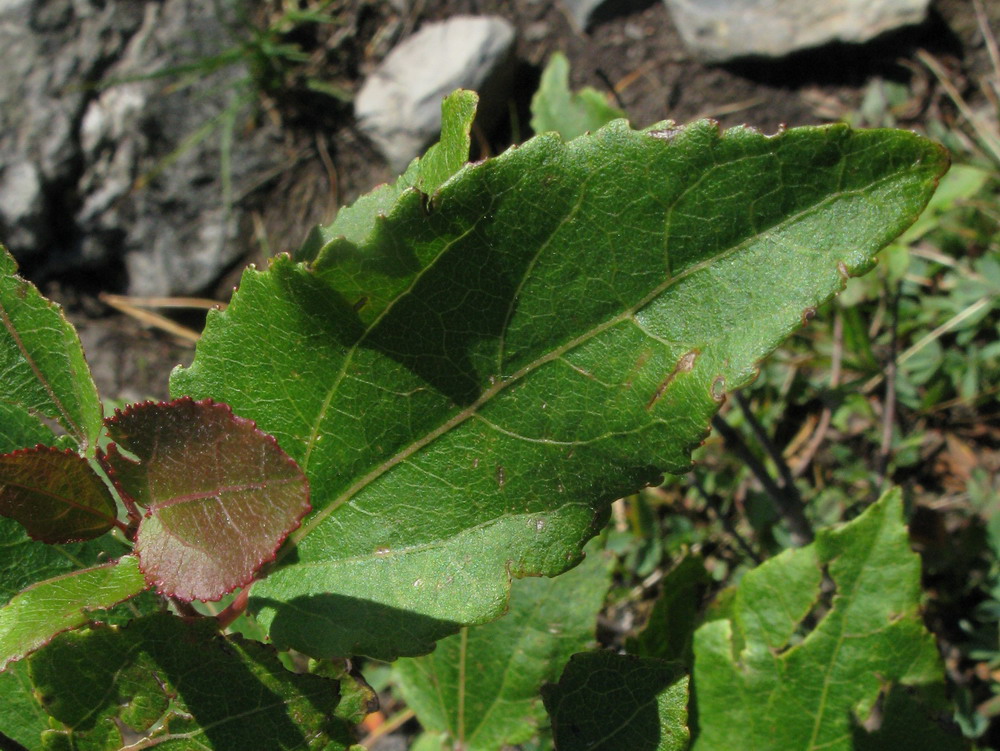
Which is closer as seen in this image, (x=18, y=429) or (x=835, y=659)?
(x=18, y=429)

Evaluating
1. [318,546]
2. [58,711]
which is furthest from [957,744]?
[58,711]

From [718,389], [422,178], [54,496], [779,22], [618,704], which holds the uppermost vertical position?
[422,178]

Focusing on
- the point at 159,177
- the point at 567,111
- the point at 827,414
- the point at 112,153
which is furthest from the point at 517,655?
the point at 112,153

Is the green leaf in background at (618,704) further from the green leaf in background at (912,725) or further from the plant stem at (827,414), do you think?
the plant stem at (827,414)

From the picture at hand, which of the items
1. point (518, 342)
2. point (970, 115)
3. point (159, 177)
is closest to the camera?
point (518, 342)

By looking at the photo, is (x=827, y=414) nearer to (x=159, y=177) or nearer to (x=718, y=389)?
(x=718, y=389)

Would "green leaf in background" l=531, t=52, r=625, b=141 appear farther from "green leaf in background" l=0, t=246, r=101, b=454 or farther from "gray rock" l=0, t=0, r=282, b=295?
"gray rock" l=0, t=0, r=282, b=295

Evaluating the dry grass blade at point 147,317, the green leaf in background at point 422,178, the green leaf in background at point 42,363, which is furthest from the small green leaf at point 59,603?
the dry grass blade at point 147,317
